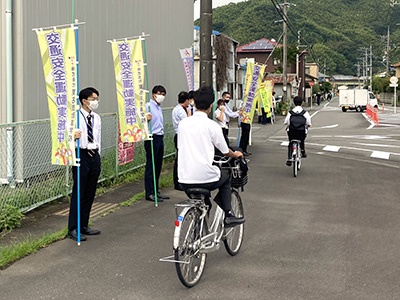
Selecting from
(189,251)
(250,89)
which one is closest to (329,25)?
(250,89)

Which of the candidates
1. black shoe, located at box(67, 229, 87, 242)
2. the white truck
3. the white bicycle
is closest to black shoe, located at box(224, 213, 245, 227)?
the white bicycle

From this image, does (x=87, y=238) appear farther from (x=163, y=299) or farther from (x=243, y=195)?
Result: (x=243, y=195)

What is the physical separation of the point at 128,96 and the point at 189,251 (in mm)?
4185

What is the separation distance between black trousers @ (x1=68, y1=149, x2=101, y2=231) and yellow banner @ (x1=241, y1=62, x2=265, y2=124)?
871cm

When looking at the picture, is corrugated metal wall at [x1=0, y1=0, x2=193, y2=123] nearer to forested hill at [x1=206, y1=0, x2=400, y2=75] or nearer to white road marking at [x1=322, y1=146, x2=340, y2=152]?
white road marking at [x1=322, y1=146, x2=340, y2=152]

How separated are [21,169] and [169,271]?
3864mm

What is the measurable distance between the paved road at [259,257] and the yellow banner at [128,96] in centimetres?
119

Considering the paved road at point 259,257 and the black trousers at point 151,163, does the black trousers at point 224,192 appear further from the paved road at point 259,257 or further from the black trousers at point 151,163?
the black trousers at point 151,163

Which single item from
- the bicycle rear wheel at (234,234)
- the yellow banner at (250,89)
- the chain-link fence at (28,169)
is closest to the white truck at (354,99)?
the yellow banner at (250,89)

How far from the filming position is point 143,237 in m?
6.17

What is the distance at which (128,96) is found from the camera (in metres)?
8.12

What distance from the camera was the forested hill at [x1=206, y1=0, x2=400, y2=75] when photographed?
5791cm

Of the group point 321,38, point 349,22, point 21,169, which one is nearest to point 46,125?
point 21,169

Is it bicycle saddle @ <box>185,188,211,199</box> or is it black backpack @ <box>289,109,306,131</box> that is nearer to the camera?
bicycle saddle @ <box>185,188,211,199</box>
